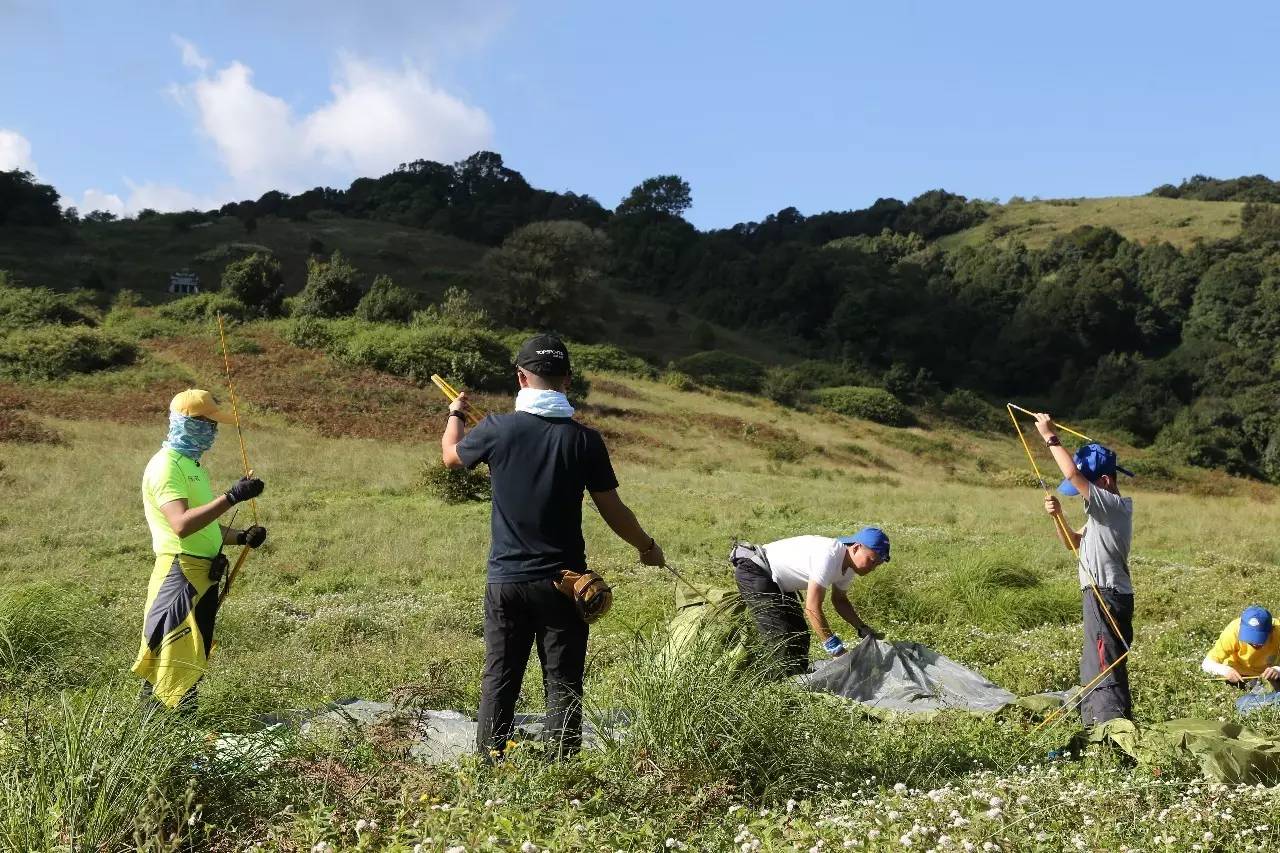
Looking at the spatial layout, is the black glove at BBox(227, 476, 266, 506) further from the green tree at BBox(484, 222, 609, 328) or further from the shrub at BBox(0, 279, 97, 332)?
the green tree at BBox(484, 222, 609, 328)

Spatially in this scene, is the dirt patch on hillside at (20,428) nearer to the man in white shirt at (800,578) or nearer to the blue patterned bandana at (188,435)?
the blue patterned bandana at (188,435)

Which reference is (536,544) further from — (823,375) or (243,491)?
(823,375)

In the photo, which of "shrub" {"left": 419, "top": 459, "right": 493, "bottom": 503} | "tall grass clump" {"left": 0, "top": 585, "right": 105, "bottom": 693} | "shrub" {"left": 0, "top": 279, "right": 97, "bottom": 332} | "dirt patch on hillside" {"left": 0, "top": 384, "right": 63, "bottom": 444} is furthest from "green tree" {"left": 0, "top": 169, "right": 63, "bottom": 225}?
"tall grass clump" {"left": 0, "top": 585, "right": 105, "bottom": 693}

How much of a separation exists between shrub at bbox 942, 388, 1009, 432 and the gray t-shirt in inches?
1429

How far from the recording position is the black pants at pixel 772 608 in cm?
571

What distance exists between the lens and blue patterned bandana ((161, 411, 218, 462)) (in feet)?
15.3

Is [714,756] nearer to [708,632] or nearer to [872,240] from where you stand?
[708,632]

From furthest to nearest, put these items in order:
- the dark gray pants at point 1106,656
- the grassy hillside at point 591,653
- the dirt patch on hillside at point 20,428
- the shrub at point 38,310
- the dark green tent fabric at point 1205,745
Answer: the shrub at point 38,310 < the dirt patch on hillside at point 20,428 < the dark gray pants at point 1106,656 < the dark green tent fabric at point 1205,745 < the grassy hillside at point 591,653

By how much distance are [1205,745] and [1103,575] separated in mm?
1234

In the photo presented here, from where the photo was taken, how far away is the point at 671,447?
25.5 metres

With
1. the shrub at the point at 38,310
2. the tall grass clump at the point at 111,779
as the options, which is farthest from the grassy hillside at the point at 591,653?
the shrub at the point at 38,310

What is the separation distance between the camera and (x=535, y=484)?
401cm

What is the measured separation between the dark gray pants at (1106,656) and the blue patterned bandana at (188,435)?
4.57 meters

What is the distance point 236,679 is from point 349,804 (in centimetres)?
295
